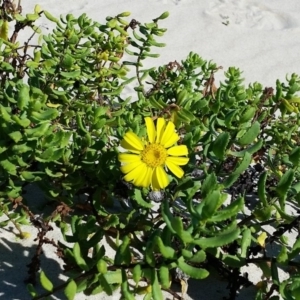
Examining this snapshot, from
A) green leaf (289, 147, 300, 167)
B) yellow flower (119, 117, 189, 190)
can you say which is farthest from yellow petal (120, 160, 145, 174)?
green leaf (289, 147, 300, 167)

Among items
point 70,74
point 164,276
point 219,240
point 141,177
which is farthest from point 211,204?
point 70,74

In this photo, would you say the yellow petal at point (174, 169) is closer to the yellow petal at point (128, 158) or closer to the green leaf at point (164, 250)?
the yellow petal at point (128, 158)

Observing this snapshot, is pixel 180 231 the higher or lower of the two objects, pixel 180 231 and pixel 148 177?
the lower

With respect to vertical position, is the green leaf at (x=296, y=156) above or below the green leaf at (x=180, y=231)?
above

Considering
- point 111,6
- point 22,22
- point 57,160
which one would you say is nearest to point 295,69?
point 111,6

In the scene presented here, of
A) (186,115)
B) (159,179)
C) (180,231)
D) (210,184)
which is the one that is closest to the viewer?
(180,231)

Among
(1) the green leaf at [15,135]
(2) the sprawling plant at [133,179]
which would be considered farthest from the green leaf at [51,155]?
(1) the green leaf at [15,135]

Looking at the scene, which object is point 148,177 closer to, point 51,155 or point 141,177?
point 141,177

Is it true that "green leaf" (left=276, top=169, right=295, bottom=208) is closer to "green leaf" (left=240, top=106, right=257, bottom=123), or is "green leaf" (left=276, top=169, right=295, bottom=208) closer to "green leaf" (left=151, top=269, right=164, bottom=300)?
"green leaf" (left=240, top=106, right=257, bottom=123)
